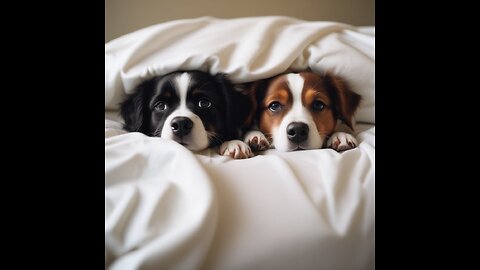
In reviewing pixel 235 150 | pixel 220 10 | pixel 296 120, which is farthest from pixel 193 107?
pixel 220 10

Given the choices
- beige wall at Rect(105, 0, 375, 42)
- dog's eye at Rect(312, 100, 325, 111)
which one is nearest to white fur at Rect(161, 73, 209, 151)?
dog's eye at Rect(312, 100, 325, 111)

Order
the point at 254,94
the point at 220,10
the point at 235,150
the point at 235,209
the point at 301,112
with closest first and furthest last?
1. the point at 235,209
2. the point at 235,150
3. the point at 301,112
4. the point at 254,94
5. the point at 220,10

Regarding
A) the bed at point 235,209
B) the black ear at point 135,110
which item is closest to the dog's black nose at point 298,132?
the bed at point 235,209

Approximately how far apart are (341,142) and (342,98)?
23 centimetres

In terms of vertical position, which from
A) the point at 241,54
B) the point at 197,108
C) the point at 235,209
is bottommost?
the point at 235,209

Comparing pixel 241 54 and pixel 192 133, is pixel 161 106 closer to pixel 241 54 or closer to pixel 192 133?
pixel 192 133

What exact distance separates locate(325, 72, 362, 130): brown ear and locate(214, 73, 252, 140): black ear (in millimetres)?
292

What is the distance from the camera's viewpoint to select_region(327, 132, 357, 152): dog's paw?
933 mm

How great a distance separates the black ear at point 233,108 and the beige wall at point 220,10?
974 millimetres

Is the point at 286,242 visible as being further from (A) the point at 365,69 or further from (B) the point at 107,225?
(A) the point at 365,69

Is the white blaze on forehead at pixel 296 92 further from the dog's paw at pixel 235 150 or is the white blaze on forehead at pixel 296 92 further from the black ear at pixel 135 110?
the black ear at pixel 135 110

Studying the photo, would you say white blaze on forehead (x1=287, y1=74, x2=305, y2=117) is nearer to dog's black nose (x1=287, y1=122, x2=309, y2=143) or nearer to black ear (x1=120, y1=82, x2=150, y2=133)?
dog's black nose (x1=287, y1=122, x2=309, y2=143)

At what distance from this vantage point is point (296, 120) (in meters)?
1.00

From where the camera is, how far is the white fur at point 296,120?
0.97 m
